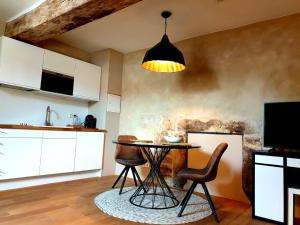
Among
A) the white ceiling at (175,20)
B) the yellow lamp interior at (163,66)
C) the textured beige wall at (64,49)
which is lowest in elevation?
the yellow lamp interior at (163,66)

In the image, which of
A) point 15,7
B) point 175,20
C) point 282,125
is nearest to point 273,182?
point 282,125

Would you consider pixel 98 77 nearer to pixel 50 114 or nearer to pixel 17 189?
pixel 50 114

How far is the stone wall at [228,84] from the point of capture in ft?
10.2

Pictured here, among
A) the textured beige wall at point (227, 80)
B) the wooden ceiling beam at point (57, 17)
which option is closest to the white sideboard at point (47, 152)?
the textured beige wall at point (227, 80)

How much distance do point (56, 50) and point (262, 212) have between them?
4.37 metres

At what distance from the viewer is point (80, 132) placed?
13.4 ft

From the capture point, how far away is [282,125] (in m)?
2.84

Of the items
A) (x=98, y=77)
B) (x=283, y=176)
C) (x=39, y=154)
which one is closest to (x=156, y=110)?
(x=98, y=77)

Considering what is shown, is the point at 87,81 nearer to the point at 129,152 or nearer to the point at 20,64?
the point at 20,64

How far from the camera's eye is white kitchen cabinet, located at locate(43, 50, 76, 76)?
3916mm

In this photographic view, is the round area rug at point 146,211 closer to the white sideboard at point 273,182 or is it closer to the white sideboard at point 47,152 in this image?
the white sideboard at point 273,182

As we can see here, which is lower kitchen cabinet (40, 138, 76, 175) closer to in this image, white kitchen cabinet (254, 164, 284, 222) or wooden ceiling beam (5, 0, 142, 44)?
wooden ceiling beam (5, 0, 142, 44)

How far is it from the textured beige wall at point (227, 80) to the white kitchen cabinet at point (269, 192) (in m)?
0.77

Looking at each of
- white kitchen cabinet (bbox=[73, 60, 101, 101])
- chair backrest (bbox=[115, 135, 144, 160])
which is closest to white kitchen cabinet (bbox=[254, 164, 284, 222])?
chair backrest (bbox=[115, 135, 144, 160])
